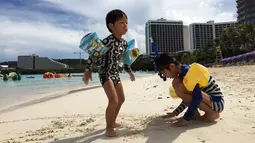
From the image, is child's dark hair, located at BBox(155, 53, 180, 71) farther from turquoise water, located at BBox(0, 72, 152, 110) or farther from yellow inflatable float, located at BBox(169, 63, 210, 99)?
turquoise water, located at BBox(0, 72, 152, 110)

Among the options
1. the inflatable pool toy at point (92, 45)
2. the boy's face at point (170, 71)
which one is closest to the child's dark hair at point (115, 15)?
the inflatable pool toy at point (92, 45)

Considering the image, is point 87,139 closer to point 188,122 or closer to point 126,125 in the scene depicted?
point 126,125

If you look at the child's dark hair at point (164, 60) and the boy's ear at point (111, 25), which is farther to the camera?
the boy's ear at point (111, 25)

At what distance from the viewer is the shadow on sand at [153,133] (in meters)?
2.97

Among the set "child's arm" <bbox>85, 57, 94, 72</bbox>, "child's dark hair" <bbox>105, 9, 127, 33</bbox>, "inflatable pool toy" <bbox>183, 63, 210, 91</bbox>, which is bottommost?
"inflatable pool toy" <bbox>183, 63, 210, 91</bbox>

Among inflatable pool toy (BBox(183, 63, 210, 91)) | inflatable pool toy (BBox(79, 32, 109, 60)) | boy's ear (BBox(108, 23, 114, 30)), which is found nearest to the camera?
inflatable pool toy (BBox(183, 63, 210, 91))

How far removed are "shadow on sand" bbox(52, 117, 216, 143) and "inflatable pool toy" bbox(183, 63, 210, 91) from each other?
56 centimetres

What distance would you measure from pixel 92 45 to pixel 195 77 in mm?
1382

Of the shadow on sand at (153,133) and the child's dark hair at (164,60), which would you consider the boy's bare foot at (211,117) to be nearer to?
the shadow on sand at (153,133)

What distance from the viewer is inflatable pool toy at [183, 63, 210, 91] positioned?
3.16 meters

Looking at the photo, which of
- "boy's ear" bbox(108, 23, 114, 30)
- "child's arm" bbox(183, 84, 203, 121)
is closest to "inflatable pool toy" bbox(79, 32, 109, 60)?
"boy's ear" bbox(108, 23, 114, 30)

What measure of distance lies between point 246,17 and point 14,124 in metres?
103

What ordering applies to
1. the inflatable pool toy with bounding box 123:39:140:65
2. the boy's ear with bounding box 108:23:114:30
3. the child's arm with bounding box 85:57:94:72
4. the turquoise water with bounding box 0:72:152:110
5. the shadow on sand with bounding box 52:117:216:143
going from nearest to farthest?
the shadow on sand with bounding box 52:117:216:143 → the child's arm with bounding box 85:57:94:72 → the boy's ear with bounding box 108:23:114:30 → the inflatable pool toy with bounding box 123:39:140:65 → the turquoise water with bounding box 0:72:152:110

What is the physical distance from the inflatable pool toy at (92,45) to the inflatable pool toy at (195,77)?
1.16 metres
